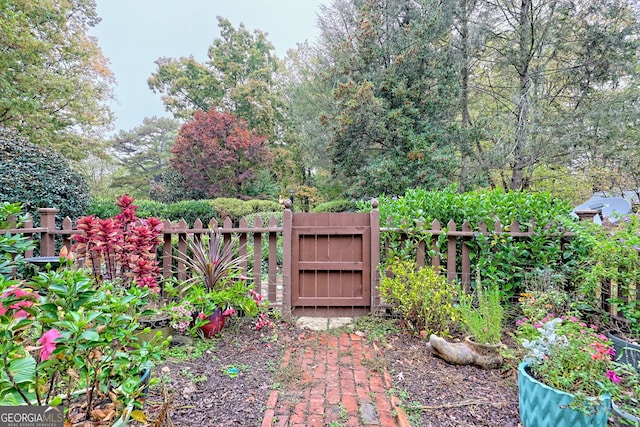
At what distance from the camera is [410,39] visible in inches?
361

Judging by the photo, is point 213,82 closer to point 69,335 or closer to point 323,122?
point 323,122

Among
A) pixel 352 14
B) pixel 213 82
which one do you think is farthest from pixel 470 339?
pixel 213 82

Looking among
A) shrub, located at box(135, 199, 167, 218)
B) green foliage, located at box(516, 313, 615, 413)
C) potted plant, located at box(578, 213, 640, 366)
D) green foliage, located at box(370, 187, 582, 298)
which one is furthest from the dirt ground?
shrub, located at box(135, 199, 167, 218)

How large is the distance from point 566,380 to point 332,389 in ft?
4.34

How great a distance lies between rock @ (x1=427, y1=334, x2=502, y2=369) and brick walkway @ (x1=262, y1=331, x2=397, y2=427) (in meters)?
0.52

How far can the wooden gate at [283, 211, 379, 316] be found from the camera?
3.51 m

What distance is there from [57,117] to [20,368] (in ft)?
37.3

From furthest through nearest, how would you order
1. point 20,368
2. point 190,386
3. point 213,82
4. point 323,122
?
point 213,82
point 323,122
point 190,386
point 20,368

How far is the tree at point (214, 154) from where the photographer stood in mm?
11844

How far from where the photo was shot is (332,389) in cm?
212

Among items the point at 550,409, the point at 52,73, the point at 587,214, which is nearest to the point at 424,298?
the point at 550,409

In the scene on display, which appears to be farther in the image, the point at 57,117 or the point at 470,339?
the point at 57,117

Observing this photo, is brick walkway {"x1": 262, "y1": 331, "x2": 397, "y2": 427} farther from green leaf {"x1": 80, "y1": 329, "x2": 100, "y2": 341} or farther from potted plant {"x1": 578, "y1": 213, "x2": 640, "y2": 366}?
potted plant {"x1": 578, "y1": 213, "x2": 640, "y2": 366}

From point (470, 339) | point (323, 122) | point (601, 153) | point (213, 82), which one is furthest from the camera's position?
point (213, 82)
